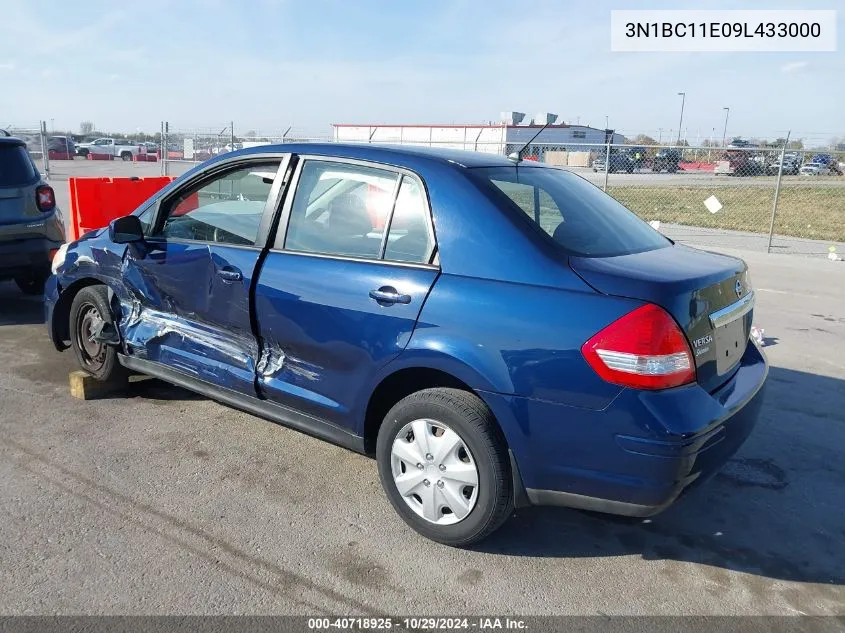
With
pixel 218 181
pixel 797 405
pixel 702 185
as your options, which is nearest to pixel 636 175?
pixel 702 185

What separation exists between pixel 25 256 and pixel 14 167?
87cm

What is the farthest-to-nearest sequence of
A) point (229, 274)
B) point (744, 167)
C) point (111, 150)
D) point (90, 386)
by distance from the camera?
point (111, 150)
point (744, 167)
point (90, 386)
point (229, 274)

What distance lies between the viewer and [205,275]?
3.97 metres

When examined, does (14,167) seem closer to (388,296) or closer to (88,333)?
(88,333)

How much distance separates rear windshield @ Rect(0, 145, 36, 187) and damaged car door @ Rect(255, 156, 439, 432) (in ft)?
14.5

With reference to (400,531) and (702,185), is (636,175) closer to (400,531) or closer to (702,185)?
(702,185)

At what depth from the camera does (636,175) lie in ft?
83.6

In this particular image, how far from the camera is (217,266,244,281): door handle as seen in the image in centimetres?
377

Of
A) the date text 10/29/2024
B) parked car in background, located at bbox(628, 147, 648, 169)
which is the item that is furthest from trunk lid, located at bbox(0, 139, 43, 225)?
parked car in background, located at bbox(628, 147, 648, 169)

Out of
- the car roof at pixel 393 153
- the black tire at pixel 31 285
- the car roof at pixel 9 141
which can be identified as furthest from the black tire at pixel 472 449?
the black tire at pixel 31 285

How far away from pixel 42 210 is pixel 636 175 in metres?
22.1

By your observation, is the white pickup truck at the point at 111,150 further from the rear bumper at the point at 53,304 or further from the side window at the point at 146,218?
the side window at the point at 146,218

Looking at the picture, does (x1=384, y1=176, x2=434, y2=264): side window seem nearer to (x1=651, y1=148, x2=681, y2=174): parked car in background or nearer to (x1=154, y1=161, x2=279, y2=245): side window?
(x1=154, y1=161, x2=279, y2=245): side window

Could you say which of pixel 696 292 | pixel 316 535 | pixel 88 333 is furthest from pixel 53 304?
pixel 696 292
